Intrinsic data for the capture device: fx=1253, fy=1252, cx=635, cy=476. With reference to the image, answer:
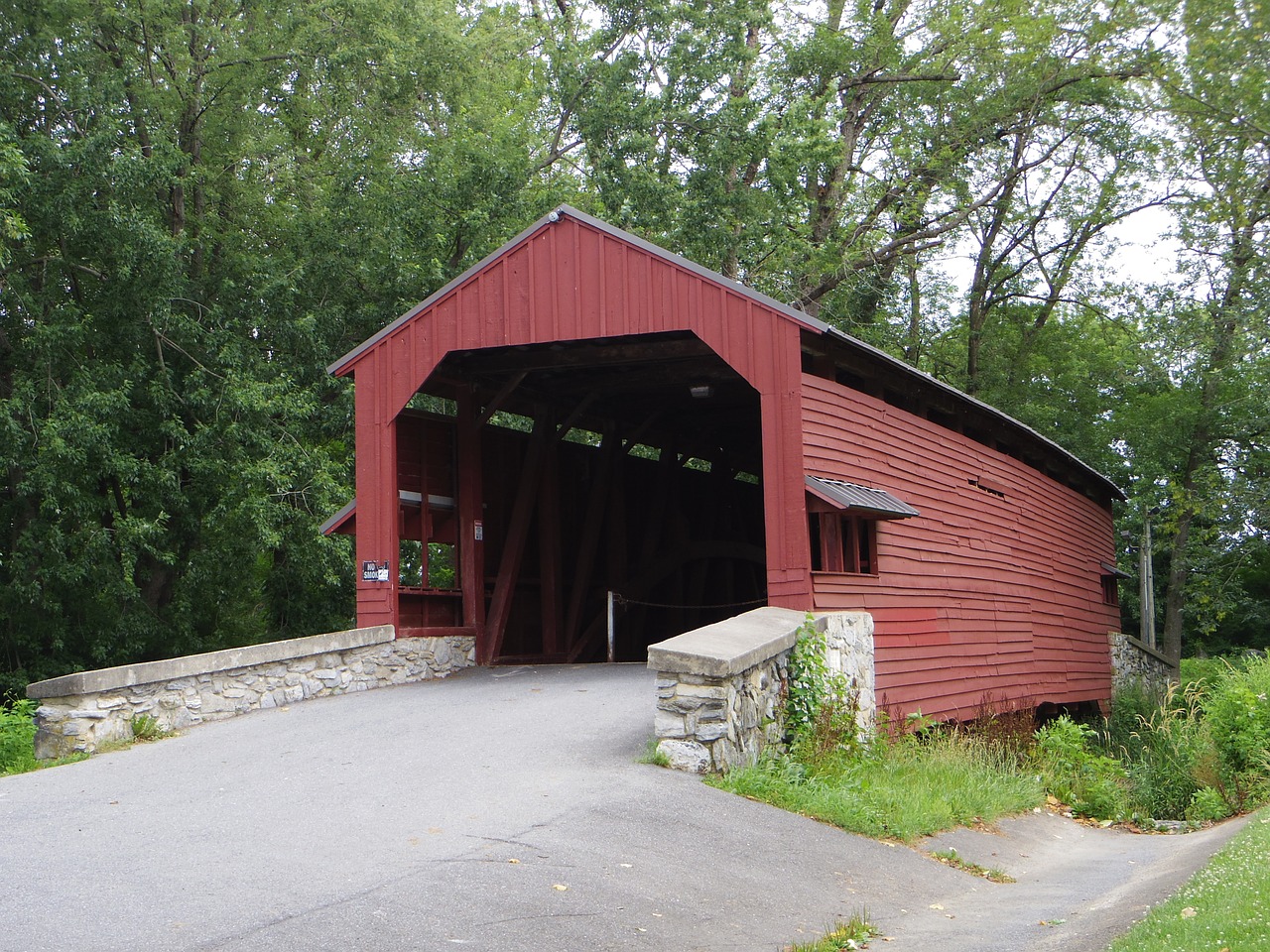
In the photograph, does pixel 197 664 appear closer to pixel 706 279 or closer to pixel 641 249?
pixel 641 249

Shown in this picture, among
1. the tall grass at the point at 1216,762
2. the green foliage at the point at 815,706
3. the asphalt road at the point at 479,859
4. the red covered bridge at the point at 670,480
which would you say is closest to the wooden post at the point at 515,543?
the red covered bridge at the point at 670,480

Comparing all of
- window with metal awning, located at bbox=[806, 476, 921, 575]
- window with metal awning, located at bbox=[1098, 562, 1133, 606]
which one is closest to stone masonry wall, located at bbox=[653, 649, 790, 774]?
window with metal awning, located at bbox=[806, 476, 921, 575]

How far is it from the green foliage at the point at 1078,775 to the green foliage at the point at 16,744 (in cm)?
A: 924

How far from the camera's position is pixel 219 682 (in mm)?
11453

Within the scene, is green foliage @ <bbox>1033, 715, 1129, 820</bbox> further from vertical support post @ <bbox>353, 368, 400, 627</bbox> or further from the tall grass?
vertical support post @ <bbox>353, 368, 400, 627</bbox>

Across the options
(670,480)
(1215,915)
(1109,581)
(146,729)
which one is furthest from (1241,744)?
(1109,581)

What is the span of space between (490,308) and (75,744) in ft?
19.6

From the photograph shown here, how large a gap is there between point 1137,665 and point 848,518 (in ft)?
50.1

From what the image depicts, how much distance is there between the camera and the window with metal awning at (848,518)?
11820 mm

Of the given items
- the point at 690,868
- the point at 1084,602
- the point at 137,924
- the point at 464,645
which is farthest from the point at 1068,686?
the point at 137,924

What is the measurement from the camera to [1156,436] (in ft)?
95.2

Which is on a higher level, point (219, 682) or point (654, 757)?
point (219, 682)

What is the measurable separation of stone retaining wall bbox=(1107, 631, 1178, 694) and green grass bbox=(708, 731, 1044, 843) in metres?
13.6

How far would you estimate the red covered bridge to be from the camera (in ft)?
40.7
